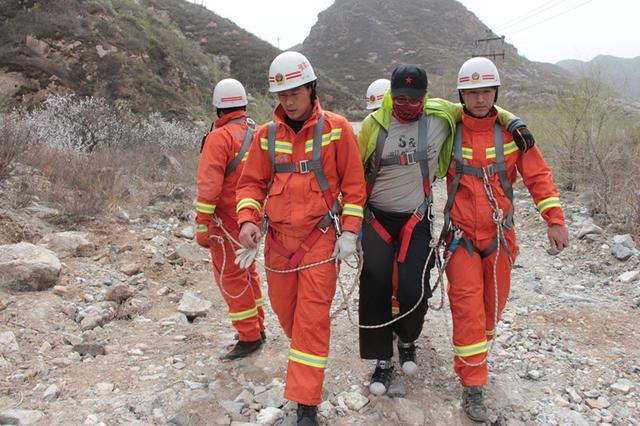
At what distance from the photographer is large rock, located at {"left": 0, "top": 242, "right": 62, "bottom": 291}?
4.11 meters

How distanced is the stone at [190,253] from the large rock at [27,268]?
150 centimetres

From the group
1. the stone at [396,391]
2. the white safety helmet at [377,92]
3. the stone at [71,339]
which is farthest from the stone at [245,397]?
the white safety helmet at [377,92]

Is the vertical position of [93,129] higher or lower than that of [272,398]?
higher

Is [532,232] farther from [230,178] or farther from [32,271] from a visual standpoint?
[32,271]

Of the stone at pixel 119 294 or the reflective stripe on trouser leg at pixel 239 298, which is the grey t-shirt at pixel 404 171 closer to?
the reflective stripe on trouser leg at pixel 239 298

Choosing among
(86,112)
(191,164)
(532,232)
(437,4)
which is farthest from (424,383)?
(437,4)

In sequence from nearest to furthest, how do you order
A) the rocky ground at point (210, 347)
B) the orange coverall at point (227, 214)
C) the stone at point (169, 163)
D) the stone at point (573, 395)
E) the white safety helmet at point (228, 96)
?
the rocky ground at point (210, 347) → the stone at point (573, 395) → the orange coverall at point (227, 214) → the white safety helmet at point (228, 96) → the stone at point (169, 163)

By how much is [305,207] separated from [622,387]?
7.73 feet

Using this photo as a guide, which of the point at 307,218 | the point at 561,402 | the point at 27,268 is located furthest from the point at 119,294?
the point at 561,402

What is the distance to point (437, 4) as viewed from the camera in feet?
198

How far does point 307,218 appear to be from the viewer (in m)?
2.66

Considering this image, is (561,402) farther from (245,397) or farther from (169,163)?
(169,163)

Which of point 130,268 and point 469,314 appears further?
point 130,268

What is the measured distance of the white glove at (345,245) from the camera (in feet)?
8.66
